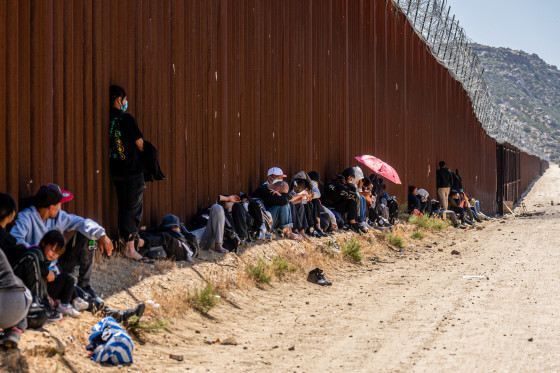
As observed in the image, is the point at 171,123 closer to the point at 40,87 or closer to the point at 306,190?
the point at 40,87

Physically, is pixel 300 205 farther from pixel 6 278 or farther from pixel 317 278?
pixel 6 278

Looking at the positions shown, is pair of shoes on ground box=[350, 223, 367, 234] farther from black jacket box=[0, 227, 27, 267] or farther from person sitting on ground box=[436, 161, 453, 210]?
person sitting on ground box=[436, 161, 453, 210]

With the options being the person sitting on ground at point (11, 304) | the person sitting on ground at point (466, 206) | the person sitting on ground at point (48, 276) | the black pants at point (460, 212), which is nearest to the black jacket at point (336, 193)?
the person sitting on ground at point (48, 276)

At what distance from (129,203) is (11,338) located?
2.87 m

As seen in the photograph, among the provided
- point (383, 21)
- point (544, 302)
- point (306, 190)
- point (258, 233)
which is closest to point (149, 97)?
point (258, 233)

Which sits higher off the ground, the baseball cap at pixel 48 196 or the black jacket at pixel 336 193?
the baseball cap at pixel 48 196

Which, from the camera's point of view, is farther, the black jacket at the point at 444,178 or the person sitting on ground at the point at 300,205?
the black jacket at the point at 444,178

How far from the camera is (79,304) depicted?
5117 mm

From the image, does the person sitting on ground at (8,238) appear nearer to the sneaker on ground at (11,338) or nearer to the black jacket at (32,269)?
the black jacket at (32,269)

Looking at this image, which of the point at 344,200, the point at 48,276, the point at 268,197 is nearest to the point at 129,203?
the point at 48,276

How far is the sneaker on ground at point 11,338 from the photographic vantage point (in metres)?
4.06

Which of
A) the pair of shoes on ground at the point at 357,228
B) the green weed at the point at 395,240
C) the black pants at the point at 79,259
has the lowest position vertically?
the green weed at the point at 395,240

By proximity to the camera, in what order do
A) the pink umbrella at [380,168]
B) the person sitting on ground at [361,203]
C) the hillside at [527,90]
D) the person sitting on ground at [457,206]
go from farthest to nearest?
the hillside at [527,90], the person sitting on ground at [457,206], the pink umbrella at [380,168], the person sitting on ground at [361,203]

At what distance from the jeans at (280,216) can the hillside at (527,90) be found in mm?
126734
